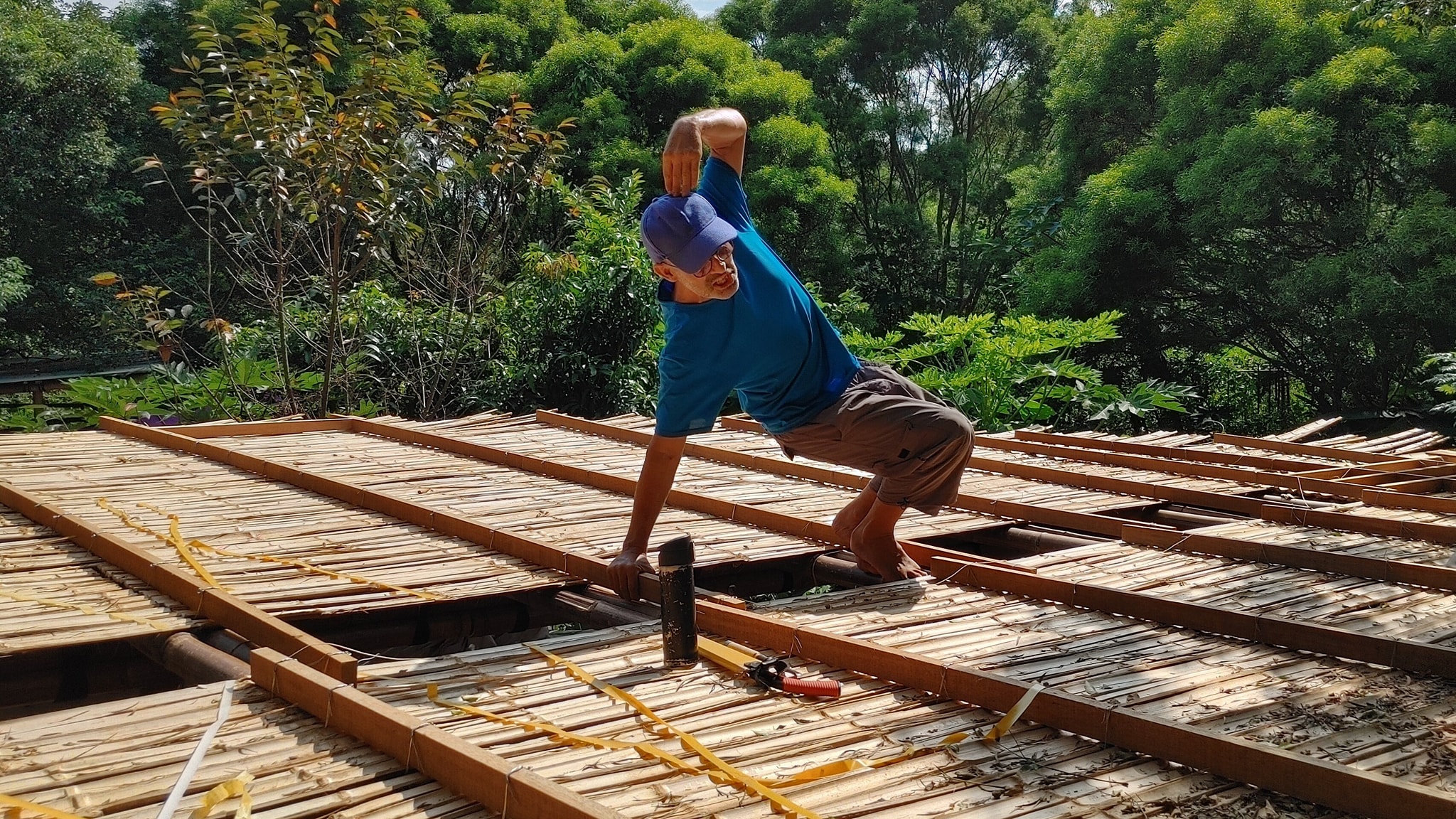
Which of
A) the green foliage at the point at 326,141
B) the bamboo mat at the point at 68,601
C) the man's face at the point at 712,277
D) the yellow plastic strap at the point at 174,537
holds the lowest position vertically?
the bamboo mat at the point at 68,601

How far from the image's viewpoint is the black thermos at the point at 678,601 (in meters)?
2.29

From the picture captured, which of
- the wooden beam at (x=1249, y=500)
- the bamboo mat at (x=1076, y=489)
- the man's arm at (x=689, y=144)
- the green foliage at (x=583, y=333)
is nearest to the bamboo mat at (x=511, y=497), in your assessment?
the bamboo mat at (x=1076, y=489)

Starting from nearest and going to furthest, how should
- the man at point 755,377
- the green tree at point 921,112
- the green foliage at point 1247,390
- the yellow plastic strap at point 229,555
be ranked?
the man at point 755,377, the yellow plastic strap at point 229,555, the green foliage at point 1247,390, the green tree at point 921,112

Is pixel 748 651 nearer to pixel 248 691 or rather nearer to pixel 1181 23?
pixel 248 691

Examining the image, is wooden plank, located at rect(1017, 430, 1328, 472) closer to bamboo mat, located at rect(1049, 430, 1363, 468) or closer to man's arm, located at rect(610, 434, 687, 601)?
bamboo mat, located at rect(1049, 430, 1363, 468)

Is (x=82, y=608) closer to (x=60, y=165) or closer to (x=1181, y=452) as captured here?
(x=1181, y=452)

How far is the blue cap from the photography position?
2471 mm

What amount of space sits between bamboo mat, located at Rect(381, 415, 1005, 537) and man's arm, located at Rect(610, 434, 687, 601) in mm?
846

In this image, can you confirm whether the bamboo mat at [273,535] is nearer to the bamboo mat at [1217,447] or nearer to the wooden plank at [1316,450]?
the bamboo mat at [1217,447]

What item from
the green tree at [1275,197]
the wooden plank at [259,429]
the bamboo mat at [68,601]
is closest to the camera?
the bamboo mat at [68,601]

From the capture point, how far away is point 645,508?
9.00ft

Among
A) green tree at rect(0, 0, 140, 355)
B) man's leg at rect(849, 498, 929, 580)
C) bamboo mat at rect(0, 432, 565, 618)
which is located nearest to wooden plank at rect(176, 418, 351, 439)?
bamboo mat at rect(0, 432, 565, 618)

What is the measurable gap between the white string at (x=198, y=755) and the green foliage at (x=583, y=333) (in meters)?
7.04

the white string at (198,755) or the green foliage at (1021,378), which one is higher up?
the green foliage at (1021,378)
